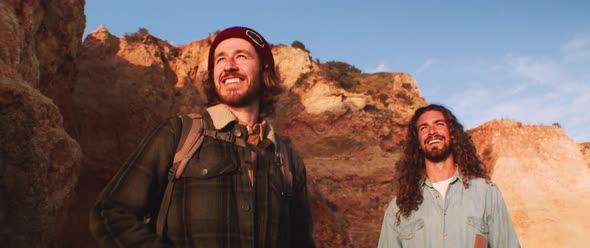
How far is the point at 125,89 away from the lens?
14.1m

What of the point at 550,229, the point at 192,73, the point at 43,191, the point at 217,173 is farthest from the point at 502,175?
the point at 217,173

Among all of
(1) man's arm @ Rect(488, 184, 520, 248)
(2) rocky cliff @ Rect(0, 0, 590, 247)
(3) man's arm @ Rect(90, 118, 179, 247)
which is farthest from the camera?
(2) rocky cliff @ Rect(0, 0, 590, 247)

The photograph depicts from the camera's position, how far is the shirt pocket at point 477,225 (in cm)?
354

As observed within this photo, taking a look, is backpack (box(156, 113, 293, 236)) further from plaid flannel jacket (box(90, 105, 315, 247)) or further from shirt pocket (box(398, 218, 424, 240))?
shirt pocket (box(398, 218, 424, 240))

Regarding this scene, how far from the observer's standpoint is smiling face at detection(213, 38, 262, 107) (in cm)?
232

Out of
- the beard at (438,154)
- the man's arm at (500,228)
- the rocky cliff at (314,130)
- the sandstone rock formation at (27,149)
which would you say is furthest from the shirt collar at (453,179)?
the rocky cliff at (314,130)

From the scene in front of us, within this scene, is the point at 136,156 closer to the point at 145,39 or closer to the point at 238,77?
the point at 238,77

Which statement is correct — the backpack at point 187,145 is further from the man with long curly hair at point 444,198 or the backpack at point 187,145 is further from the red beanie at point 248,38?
the man with long curly hair at point 444,198

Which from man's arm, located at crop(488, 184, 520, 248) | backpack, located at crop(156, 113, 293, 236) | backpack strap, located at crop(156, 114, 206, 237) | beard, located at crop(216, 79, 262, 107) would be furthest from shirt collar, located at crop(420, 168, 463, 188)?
backpack strap, located at crop(156, 114, 206, 237)

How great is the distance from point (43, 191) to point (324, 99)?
11814 millimetres

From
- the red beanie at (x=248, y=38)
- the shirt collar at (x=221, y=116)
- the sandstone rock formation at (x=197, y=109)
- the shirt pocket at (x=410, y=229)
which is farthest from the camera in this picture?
the sandstone rock formation at (x=197, y=109)

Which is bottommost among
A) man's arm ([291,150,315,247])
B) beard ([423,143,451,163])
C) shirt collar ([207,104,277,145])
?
man's arm ([291,150,315,247])

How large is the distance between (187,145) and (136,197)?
311mm

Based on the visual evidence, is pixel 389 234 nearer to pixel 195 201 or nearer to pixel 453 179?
pixel 453 179
